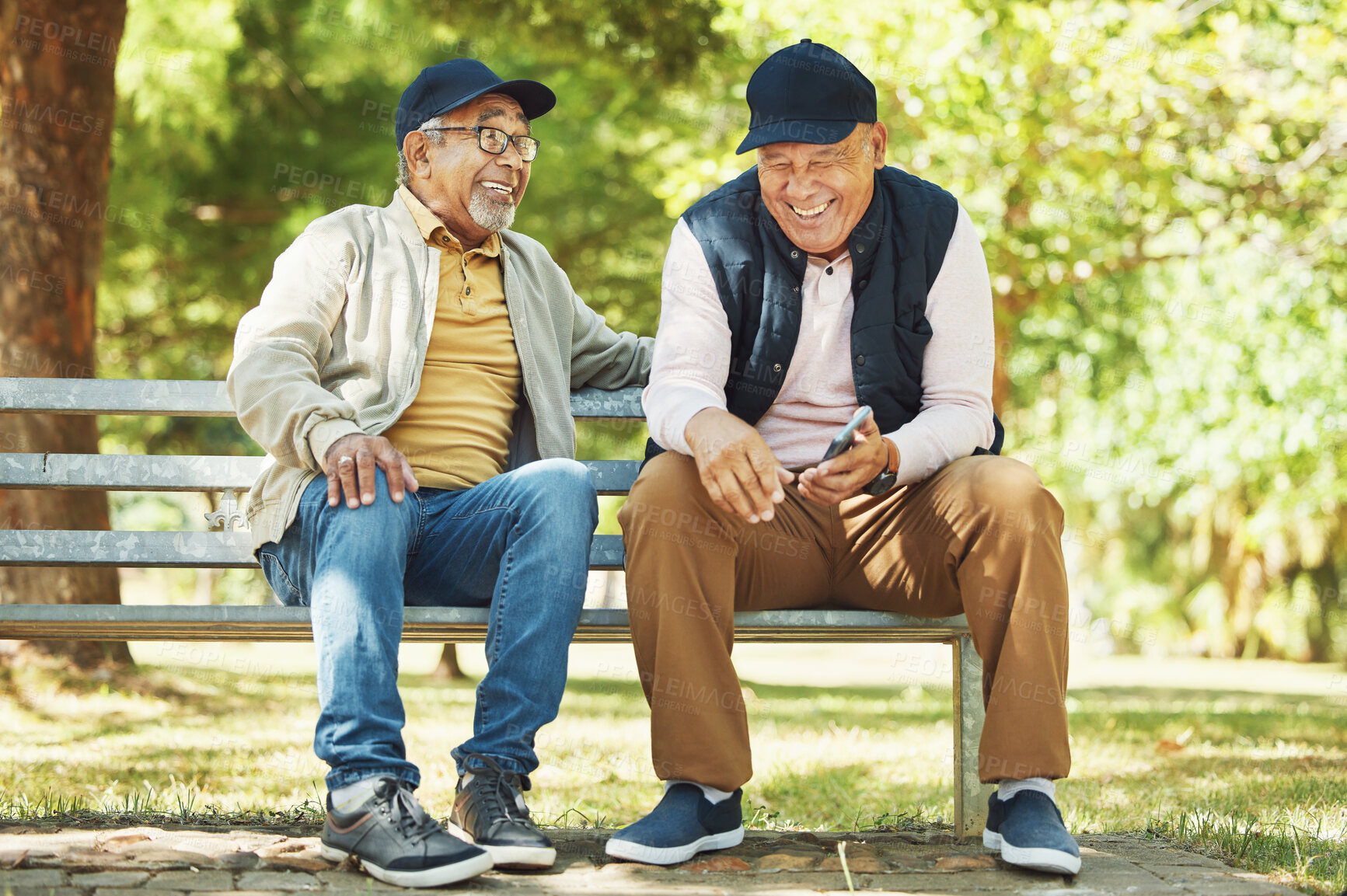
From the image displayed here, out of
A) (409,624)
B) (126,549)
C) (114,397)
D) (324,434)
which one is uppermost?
(114,397)

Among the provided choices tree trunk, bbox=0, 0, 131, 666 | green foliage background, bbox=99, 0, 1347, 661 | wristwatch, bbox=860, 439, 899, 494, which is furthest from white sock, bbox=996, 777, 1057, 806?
green foliage background, bbox=99, 0, 1347, 661

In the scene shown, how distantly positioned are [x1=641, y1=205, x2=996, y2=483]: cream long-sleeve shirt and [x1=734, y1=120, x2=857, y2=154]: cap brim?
29cm

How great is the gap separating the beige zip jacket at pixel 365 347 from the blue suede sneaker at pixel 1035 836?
1.46 m

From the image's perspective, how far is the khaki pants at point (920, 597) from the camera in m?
2.61

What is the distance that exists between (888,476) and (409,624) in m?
1.14

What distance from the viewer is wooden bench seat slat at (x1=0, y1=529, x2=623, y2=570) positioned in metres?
3.17

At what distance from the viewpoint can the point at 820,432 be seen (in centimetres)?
313

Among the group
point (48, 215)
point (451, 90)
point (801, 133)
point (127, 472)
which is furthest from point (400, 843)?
point (48, 215)

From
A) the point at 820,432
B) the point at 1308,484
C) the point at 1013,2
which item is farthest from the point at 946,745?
the point at 1308,484

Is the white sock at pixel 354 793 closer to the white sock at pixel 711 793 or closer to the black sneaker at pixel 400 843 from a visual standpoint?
the black sneaker at pixel 400 843

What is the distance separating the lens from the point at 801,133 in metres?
3.01

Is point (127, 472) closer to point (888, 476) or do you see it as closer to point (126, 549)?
point (126, 549)

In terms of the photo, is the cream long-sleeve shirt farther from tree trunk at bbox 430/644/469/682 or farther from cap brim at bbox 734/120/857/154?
tree trunk at bbox 430/644/469/682

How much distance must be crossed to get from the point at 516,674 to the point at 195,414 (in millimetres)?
1349
